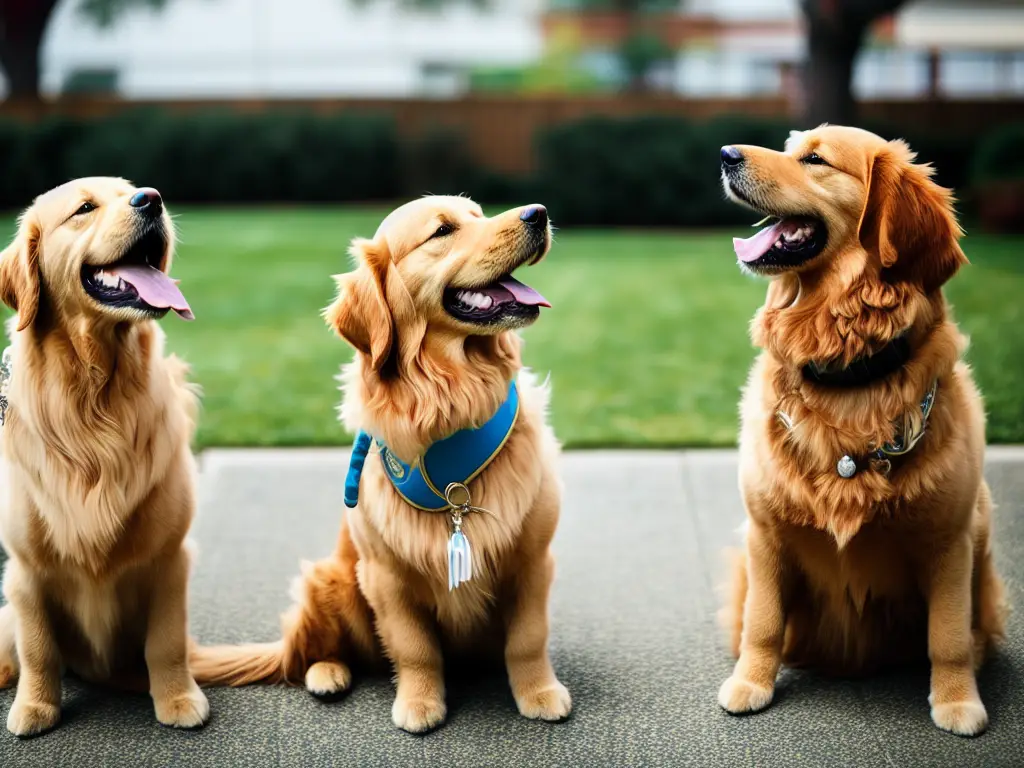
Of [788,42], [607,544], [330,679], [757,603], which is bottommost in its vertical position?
[788,42]

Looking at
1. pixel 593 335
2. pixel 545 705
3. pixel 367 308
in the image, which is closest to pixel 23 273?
pixel 367 308

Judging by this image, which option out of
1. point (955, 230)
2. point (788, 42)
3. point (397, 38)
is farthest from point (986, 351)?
point (788, 42)

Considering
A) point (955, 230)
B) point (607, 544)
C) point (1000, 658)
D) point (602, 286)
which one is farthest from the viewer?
point (602, 286)

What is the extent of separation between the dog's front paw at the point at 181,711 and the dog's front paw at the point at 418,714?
572mm

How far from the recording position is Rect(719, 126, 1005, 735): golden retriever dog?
288 cm

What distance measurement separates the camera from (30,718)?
10.2 feet

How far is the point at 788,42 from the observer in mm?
30703

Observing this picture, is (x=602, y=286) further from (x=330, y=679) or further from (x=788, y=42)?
(x=788, y=42)

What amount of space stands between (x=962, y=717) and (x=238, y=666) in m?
2.17

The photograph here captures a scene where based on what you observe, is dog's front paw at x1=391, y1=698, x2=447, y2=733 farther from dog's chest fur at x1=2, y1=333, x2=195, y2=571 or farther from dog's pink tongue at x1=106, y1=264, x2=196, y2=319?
dog's pink tongue at x1=106, y1=264, x2=196, y2=319

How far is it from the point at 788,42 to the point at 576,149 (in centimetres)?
1916

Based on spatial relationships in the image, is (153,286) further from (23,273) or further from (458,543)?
(458,543)

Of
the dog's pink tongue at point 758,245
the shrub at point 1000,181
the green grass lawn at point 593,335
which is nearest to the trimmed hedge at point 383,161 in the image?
the shrub at point 1000,181

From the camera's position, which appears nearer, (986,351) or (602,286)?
(986,351)
